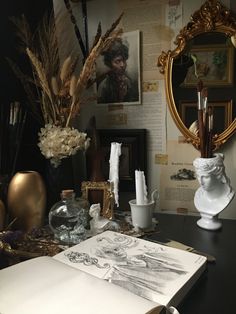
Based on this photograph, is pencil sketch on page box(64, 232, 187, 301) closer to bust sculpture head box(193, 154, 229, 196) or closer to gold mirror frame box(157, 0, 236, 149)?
bust sculpture head box(193, 154, 229, 196)

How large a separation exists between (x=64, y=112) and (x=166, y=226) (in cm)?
44

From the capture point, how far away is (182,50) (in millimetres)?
997

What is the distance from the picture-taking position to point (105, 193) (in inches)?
36.9

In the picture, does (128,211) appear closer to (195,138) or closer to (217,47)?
(195,138)

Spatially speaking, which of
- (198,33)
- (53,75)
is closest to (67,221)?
(53,75)

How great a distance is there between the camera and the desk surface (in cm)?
54

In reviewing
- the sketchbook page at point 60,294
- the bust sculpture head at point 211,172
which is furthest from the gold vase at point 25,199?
the bust sculpture head at point 211,172

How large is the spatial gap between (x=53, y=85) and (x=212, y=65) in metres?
0.48

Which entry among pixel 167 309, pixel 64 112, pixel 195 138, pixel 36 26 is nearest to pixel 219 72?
pixel 195 138

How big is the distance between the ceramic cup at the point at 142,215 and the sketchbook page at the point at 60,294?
33cm

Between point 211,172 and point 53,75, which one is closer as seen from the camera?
point 211,172

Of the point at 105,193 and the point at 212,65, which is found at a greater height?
the point at 212,65

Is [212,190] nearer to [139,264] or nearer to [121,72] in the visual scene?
[139,264]

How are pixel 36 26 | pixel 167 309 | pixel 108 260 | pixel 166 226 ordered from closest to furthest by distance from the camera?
pixel 167 309 → pixel 108 260 → pixel 166 226 → pixel 36 26
